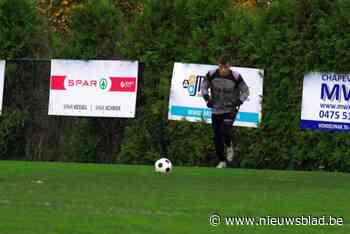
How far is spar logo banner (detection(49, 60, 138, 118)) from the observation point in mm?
23734

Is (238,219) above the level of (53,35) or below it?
below

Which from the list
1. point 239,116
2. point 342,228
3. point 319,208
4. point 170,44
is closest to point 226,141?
point 239,116

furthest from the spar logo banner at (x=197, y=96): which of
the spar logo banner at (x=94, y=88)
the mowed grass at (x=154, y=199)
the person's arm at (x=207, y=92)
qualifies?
the mowed grass at (x=154, y=199)

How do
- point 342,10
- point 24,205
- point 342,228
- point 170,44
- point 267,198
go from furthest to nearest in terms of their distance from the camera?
point 170,44, point 342,10, point 267,198, point 24,205, point 342,228

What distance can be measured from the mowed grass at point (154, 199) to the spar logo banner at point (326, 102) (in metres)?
3.83

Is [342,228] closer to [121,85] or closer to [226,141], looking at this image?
[226,141]

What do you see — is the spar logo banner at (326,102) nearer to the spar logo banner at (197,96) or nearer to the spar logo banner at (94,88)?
the spar logo banner at (197,96)

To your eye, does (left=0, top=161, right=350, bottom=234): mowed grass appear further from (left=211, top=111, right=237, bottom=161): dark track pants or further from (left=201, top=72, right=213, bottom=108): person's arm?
(left=201, top=72, right=213, bottom=108): person's arm

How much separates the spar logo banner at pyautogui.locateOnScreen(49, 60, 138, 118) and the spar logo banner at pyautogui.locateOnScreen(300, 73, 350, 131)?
13.6ft

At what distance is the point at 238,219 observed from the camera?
35.4 ft

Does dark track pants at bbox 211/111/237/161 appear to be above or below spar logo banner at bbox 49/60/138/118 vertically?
below

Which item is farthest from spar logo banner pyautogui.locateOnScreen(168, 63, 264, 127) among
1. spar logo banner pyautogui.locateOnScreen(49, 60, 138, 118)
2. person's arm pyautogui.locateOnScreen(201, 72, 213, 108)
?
person's arm pyautogui.locateOnScreen(201, 72, 213, 108)

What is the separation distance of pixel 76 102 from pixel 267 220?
1373cm

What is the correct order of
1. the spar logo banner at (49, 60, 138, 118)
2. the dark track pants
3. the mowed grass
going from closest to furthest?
the mowed grass
the dark track pants
the spar logo banner at (49, 60, 138, 118)
